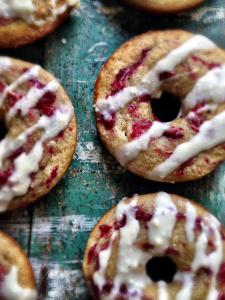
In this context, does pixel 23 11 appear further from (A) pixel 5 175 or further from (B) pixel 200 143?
(B) pixel 200 143

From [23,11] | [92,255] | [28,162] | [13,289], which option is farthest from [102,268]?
[23,11]

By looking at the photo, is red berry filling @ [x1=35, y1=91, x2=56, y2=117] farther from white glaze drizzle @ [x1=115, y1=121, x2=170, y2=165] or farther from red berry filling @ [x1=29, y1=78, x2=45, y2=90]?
white glaze drizzle @ [x1=115, y1=121, x2=170, y2=165]

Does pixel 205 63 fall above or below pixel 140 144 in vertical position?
above

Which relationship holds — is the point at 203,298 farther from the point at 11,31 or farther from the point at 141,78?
the point at 11,31

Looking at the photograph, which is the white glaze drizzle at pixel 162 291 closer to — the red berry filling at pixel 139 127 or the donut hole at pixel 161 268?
the donut hole at pixel 161 268

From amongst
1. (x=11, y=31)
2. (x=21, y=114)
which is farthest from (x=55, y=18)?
(x=21, y=114)

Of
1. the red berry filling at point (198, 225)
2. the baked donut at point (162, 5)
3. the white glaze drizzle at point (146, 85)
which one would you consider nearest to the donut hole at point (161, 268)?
the red berry filling at point (198, 225)
